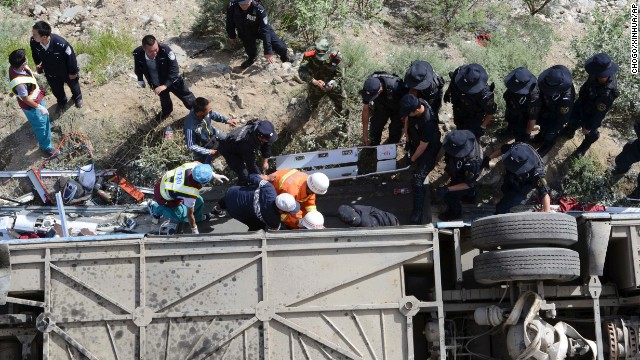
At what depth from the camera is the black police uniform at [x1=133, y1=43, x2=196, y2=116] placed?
1121 cm

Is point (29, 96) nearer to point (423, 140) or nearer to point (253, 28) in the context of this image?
point (253, 28)

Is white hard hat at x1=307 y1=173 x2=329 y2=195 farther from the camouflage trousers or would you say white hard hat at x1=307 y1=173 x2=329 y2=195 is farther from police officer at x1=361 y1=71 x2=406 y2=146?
the camouflage trousers

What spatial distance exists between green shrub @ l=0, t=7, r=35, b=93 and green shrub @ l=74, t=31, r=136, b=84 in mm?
868

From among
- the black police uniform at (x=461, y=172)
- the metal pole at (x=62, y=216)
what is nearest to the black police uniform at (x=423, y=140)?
the black police uniform at (x=461, y=172)

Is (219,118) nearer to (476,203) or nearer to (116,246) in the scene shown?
(116,246)

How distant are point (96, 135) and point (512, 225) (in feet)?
A: 20.2

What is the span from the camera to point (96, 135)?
40.4 feet

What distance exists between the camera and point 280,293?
9.05 metres

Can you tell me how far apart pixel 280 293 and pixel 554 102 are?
4.10 m

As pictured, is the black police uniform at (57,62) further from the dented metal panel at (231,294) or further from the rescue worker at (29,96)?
the dented metal panel at (231,294)

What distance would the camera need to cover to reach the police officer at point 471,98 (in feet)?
33.8

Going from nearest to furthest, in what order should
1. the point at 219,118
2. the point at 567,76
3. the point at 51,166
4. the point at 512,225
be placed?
the point at 512,225 < the point at 567,76 < the point at 219,118 < the point at 51,166

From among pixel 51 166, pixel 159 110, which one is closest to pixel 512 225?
pixel 159 110

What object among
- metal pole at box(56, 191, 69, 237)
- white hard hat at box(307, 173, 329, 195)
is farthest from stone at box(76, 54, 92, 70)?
white hard hat at box(307, 173, 329, 195)
